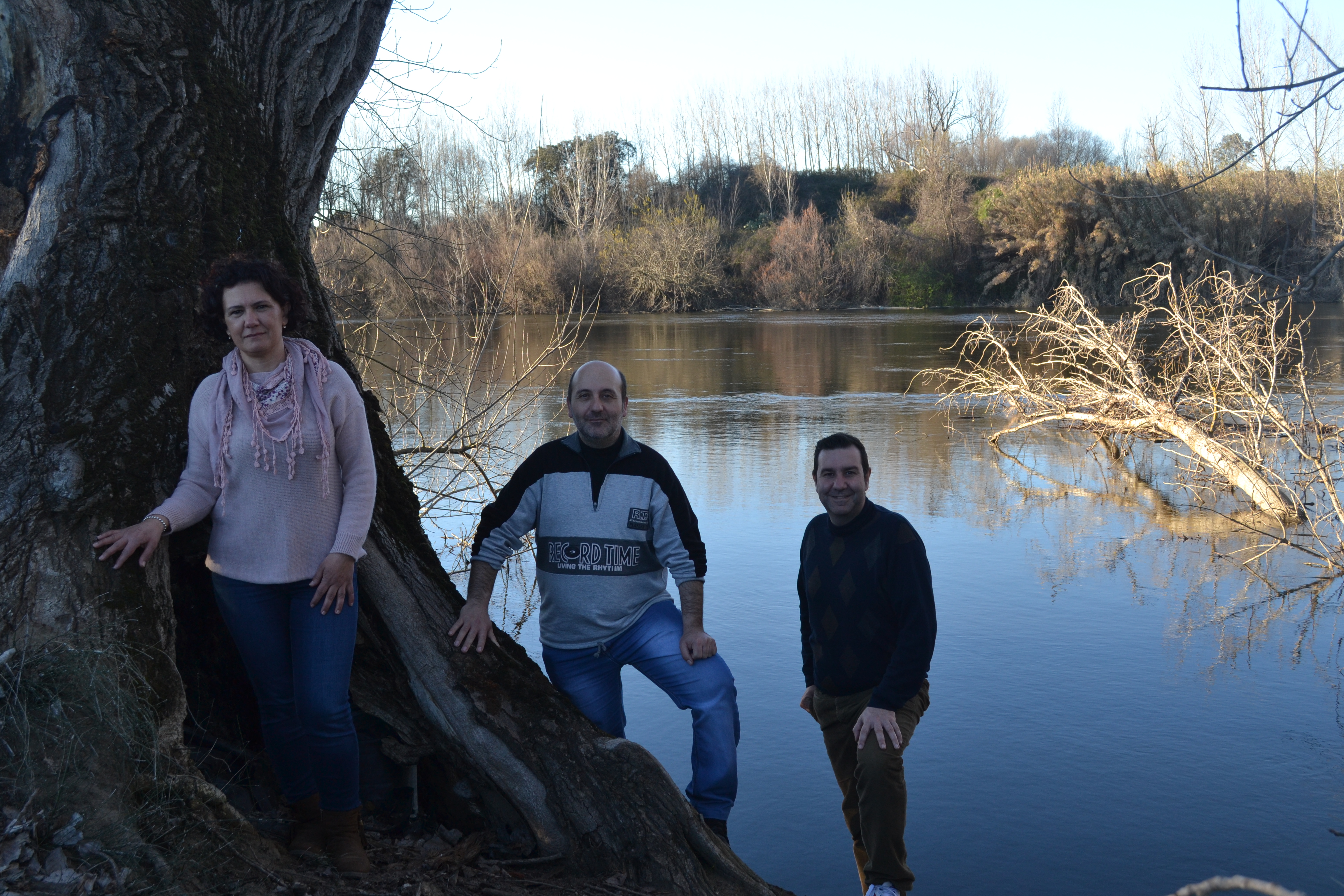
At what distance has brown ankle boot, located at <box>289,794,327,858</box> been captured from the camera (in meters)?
3.31

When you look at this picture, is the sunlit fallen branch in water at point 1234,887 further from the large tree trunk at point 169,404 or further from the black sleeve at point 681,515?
the black sleeve at point 681,515

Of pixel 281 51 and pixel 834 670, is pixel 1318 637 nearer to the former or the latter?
pixel 834 670

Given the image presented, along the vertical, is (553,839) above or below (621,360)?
below

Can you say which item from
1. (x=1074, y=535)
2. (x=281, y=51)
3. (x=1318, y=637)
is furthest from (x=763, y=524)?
(x=281, y=51)

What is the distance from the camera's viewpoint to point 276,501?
3.14 meters

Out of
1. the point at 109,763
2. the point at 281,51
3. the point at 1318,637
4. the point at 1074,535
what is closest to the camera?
the point at 109,763

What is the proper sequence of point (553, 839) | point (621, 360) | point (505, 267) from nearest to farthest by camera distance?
point (553, 839)
point (621, 360)
point (505, 267)

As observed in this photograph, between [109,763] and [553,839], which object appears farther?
[553,839]

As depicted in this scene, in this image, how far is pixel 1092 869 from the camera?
411cm

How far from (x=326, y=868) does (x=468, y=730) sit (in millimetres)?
626

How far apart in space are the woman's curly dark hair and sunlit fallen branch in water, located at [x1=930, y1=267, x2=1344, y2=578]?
Result: 5.55 meters

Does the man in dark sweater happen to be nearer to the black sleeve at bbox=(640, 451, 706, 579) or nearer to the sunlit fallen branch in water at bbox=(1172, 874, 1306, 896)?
the black sleeve at bbox=(640, 451, 706, 579)

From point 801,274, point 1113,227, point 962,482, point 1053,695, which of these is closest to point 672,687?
point 1053,695

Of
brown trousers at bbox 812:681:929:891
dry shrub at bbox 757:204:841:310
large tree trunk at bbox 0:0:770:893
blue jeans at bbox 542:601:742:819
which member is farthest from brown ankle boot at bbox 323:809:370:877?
dry shrub at bbox 757:204:841:310
